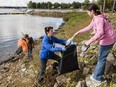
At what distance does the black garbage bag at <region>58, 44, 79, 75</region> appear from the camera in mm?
8822

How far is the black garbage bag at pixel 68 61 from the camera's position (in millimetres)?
8822

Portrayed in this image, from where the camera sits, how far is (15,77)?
1304 centimetres

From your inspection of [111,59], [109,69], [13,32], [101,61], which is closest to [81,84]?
[101,61]

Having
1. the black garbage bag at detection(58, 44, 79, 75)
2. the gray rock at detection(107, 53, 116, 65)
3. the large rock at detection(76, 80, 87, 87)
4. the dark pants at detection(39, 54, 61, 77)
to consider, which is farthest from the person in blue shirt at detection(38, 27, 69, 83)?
the gray rock at detection(107, 53, 116, 65)

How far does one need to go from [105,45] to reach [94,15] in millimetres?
944

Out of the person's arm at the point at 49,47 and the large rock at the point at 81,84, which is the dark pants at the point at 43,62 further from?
the large rock at the point at 81,84

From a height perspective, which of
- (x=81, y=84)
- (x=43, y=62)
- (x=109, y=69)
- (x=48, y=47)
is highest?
(x=48, y=47)

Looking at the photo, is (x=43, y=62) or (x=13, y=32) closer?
(x=43, y=62)

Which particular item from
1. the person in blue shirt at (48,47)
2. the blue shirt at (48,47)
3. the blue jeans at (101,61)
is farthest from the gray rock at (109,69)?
the blue shirt at (48,47)

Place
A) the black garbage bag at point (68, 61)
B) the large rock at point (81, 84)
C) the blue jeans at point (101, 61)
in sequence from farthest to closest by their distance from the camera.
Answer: the black garbage bag at point (68, 61) < the large rock at point (81, 84) < the blue jeans at point (101, 61)

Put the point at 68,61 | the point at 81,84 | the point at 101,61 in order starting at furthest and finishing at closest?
1. the point at 68,61
2. the point at 81,84
3. the point at 101,61

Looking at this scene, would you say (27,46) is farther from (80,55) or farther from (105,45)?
(105,45)

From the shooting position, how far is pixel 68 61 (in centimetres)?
907

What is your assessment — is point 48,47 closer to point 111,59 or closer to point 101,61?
point 101,61
